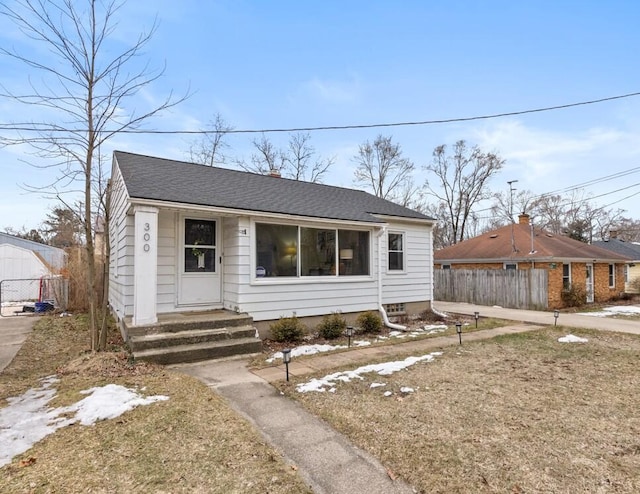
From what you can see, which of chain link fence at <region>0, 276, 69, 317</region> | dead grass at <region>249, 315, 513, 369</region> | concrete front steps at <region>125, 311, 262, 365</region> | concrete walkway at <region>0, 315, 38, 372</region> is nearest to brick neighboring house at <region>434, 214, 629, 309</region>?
dead grass at <region>249, 315, 513, 369</region>

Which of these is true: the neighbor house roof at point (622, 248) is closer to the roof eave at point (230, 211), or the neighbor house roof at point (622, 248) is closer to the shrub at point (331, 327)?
the roof eave at point (230, 211)

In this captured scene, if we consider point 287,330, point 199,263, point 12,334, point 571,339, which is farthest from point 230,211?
point 571,339

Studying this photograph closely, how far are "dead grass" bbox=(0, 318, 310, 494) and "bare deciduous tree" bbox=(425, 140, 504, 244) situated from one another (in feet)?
97.4

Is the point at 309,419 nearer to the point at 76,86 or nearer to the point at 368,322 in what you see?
the point at 368,322

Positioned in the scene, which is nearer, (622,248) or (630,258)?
(630,258)

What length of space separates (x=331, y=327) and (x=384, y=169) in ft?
74.3

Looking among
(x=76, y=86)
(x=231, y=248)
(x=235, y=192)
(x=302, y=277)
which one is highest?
(x=76, y=86)

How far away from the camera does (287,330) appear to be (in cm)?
762

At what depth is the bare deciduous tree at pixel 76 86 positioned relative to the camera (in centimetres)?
601

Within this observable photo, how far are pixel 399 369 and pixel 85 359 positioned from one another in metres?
4.93

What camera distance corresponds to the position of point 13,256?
18.6 meters

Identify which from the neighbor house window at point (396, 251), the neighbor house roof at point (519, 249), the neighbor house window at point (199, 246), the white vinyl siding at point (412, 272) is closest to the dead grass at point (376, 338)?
the white vinyl siding at point (412, 272)

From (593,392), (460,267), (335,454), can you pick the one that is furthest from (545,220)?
(335,454)

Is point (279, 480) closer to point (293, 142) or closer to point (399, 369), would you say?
point (399, 369)
